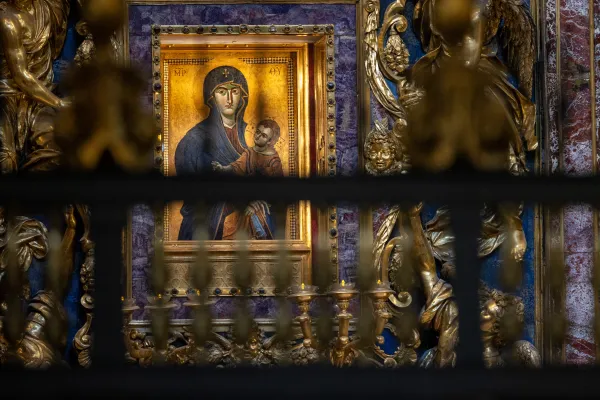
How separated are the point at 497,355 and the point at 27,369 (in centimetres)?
530

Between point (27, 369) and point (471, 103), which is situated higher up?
point (471, 103)

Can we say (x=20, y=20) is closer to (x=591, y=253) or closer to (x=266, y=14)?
(x=266, y=14)

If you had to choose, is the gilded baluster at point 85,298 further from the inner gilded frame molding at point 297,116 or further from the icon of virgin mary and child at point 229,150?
the icon of virgin mary and child at point 229,150

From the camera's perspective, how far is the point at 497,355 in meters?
7.21

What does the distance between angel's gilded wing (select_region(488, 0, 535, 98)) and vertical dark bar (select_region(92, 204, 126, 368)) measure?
221 inches

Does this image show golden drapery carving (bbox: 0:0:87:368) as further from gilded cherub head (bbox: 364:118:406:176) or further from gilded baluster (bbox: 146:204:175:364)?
gilded baluster (bbox: 146:204:175:364)

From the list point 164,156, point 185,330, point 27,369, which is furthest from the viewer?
point 164,156

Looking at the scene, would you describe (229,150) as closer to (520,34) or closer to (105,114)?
(520,34)

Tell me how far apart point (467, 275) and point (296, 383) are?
1.57ft

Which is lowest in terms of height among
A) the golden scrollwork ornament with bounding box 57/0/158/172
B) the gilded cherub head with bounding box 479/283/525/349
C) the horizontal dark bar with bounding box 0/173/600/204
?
the gilded cherub head with bounding box 479/283/525/349

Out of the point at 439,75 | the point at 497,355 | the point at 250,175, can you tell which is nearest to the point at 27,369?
the point at 250,175

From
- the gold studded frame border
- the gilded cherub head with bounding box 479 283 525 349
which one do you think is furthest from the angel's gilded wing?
the gilded cherub head with bounding box 479 283 525 349

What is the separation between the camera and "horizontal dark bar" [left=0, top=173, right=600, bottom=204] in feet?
7.75

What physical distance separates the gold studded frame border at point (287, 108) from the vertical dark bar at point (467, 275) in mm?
4932
